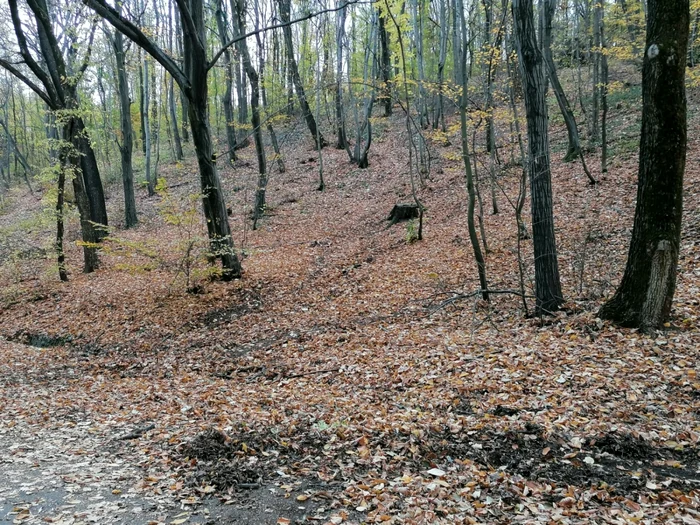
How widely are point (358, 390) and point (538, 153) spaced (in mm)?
4041

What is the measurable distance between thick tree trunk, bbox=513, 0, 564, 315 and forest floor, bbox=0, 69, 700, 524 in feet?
1.74

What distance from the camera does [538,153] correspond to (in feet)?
19.7

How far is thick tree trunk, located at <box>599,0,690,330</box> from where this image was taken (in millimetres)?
4832

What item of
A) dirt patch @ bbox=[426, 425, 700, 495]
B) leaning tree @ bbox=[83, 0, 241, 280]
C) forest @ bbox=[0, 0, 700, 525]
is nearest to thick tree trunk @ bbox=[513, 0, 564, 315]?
forest @ bbox=[0, 0, 700, 525]

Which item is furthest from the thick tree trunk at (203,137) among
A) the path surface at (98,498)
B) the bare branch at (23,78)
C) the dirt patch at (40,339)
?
the path surface at (98,498)

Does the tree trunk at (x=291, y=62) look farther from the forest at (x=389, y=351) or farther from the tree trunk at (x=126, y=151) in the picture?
the forest at (x=389, y=351)

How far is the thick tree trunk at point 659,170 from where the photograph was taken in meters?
4.83

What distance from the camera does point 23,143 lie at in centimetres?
4275

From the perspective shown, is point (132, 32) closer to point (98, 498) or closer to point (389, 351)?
point (389, 351)

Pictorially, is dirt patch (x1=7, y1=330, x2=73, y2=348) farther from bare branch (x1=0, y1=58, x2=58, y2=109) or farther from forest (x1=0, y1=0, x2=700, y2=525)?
bare branch (x1=0, y1=58, x2=58, y2=109)

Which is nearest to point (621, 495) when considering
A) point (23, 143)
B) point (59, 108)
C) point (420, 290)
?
point (420, 290)


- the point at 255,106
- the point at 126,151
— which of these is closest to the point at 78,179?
the point at 255,106

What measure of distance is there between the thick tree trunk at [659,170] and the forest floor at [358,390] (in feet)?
1.79

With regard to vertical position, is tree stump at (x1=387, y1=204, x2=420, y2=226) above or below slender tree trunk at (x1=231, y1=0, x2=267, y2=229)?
below
